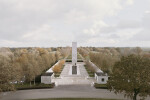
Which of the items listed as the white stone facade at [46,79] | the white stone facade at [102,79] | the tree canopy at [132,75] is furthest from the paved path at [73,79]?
the tree canopy at [132,75]

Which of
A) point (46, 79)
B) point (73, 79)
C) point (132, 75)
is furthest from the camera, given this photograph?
point (73, 79)

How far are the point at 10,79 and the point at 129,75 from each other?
12938 mm

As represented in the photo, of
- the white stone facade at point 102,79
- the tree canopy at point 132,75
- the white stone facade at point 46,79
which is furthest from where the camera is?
the white stone facade at point 46,79

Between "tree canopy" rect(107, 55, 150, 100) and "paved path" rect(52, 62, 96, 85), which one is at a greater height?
"tree canopy" rect(107, 55, 150, 100)

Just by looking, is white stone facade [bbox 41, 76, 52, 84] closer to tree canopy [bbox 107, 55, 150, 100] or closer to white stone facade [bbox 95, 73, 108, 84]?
white stone facade [bbox 95, 73, 108, 84]

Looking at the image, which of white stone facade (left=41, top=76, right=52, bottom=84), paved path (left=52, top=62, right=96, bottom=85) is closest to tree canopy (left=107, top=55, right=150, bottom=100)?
paved path (left=52, top=62, right=96, bottom=85)

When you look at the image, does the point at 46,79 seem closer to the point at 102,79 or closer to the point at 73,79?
the point at 73,79

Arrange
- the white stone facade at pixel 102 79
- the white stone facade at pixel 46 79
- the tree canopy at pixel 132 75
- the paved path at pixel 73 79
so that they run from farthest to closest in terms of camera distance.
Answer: the paved path at pixel 73 79 < the white stone facade at pixel 46 79 < the white stone facade at pixel 102 79 < the tree canopy at pixel 132 75

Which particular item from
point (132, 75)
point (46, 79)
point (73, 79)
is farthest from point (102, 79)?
point (132, 75)

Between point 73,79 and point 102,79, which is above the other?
point 102,79

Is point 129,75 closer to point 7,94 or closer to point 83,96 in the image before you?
point 83,96

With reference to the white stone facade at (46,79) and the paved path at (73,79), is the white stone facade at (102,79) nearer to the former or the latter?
the paved path at (73,79)

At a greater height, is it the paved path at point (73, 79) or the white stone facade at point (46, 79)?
the white stone facade at point (46, 79)

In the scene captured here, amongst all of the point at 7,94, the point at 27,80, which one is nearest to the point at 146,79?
the point at 7,94
